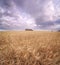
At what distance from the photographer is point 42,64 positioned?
2.44m

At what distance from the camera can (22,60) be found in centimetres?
261

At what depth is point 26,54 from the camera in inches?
113

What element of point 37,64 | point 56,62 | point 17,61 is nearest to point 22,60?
point 17,61

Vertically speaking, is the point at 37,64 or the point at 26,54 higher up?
the point at 26,54

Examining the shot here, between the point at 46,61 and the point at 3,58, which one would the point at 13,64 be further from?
the point at 46,61

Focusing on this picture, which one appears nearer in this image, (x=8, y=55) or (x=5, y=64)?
(x=5, y=64)

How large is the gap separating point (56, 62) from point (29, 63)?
797mm

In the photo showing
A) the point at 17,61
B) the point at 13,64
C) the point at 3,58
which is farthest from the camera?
the point at 3,58

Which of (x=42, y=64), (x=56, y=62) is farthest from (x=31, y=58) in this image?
(x=56, y=62)

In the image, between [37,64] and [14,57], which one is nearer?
[37,64]

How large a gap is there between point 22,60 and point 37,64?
19.1 inches

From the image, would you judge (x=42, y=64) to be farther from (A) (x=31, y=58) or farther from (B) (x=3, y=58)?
(B) (x=3, y=58)

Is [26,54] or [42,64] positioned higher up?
[26,54]

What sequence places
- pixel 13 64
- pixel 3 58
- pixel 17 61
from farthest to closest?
pixel 3 58 < pixel 17 61 < pixel 13 64
